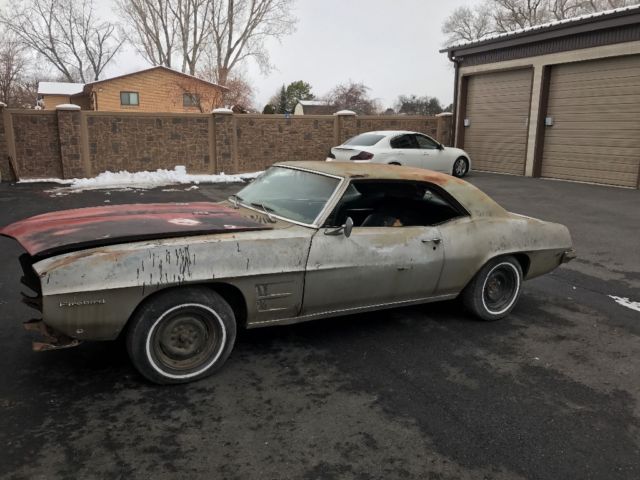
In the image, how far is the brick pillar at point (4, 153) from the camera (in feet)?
49.2

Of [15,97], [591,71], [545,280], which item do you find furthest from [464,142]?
[15,97]

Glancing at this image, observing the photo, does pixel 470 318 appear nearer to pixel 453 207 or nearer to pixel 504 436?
pixel 453 207

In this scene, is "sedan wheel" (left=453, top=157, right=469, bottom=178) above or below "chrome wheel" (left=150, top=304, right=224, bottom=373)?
above

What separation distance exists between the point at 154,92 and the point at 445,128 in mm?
25025

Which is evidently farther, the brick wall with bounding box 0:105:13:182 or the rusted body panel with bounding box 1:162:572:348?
the brick wall with bounding box 0:105:13:182

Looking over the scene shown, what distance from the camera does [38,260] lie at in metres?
3.19

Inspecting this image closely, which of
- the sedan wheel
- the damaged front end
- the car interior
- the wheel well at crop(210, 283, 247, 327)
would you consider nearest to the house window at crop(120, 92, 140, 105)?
the sedan wheel

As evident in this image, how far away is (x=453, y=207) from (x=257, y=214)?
1658 mm

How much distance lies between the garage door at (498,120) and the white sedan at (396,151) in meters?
2.62

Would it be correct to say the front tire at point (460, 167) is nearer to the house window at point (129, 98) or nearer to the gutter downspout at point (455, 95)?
the gutter downspout at point (455, 95)

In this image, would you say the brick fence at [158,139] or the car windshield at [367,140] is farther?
the brick fence at [158,139]

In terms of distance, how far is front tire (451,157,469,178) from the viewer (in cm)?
1636

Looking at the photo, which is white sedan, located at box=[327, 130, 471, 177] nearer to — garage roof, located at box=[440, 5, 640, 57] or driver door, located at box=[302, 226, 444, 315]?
garage roof, located at box=[440, 5, 640, 57]

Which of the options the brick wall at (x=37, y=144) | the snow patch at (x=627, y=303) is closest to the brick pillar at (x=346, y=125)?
the brick wall at (x=37, y=144)
